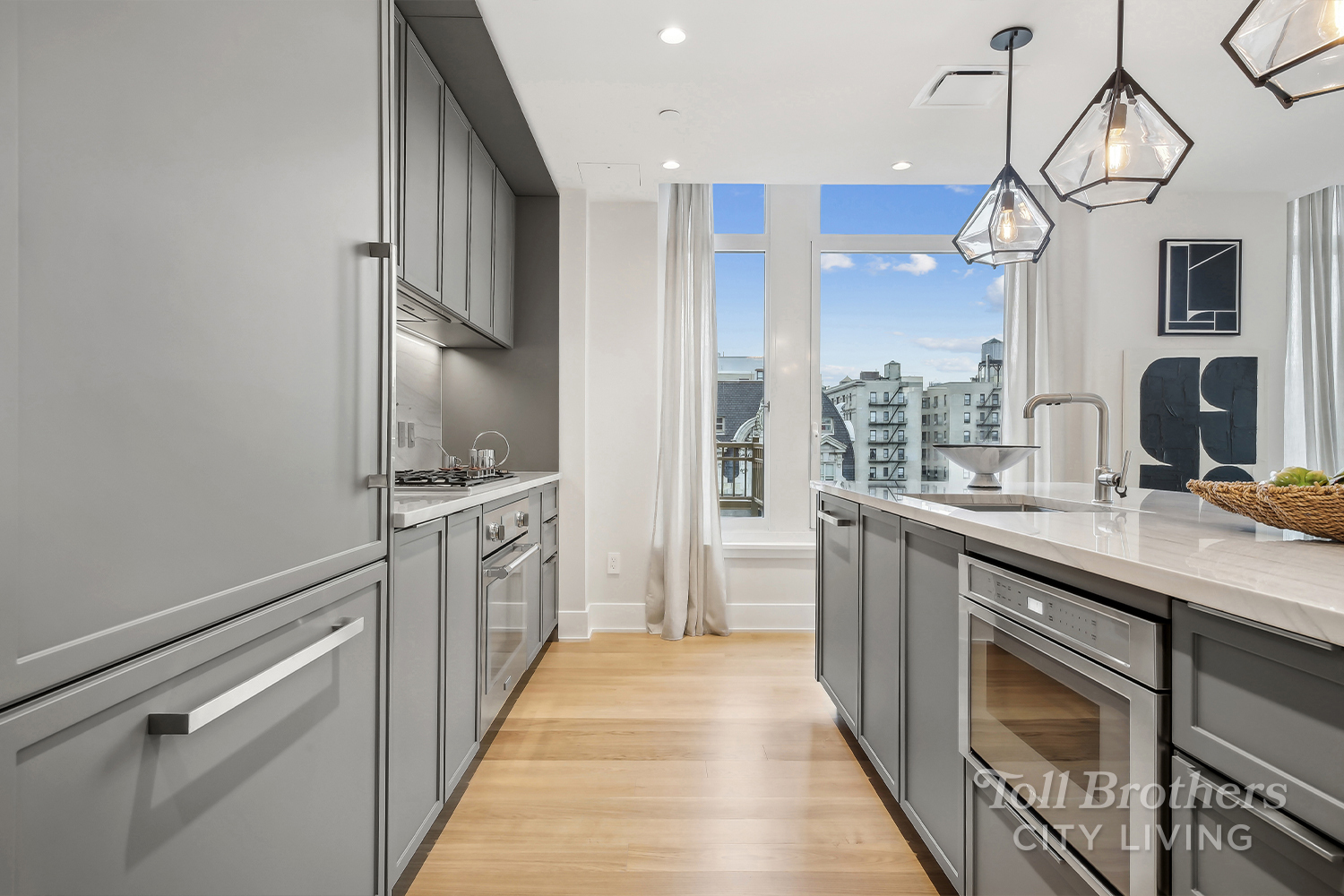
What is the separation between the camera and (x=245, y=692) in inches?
31.2

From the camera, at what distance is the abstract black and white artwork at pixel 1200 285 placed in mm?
3531

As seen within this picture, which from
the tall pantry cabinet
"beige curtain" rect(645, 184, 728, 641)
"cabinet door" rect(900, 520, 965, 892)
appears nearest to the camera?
the tall pantry cabinet

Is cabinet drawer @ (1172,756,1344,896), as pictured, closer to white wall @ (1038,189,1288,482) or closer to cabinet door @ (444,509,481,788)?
cabinet door @ (444,509,481,788)

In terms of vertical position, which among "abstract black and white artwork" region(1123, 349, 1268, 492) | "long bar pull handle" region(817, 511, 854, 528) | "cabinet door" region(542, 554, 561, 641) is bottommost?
"cabinet door" region(542, 554, 561, 641)

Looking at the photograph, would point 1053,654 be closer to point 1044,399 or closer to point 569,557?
point 1044,399

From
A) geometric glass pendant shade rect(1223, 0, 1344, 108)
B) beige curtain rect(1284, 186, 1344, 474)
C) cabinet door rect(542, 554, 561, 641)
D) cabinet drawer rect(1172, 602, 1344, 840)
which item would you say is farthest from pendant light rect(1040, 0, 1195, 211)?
beige curtain rect(1284, 186, 1344, 474)

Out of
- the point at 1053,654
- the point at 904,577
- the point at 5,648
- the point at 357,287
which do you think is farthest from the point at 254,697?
the point at 904,577

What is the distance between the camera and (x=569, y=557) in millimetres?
3422

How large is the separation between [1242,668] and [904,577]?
900 millimetres

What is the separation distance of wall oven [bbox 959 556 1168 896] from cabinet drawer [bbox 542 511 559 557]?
212 cm

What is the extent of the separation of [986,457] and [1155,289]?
95.1 inches

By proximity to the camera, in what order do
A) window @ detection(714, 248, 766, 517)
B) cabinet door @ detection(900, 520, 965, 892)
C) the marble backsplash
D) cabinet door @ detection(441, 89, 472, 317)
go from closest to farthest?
cabinet door @ detection(900, 520, 965, 892) < cabinet door @ detection(441, 89, 472, 317) < the marble backsplash < window @ detection(714, 248, 766, 517)

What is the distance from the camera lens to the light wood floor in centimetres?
151

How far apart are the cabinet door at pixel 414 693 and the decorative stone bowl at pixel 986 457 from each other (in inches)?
63.7
